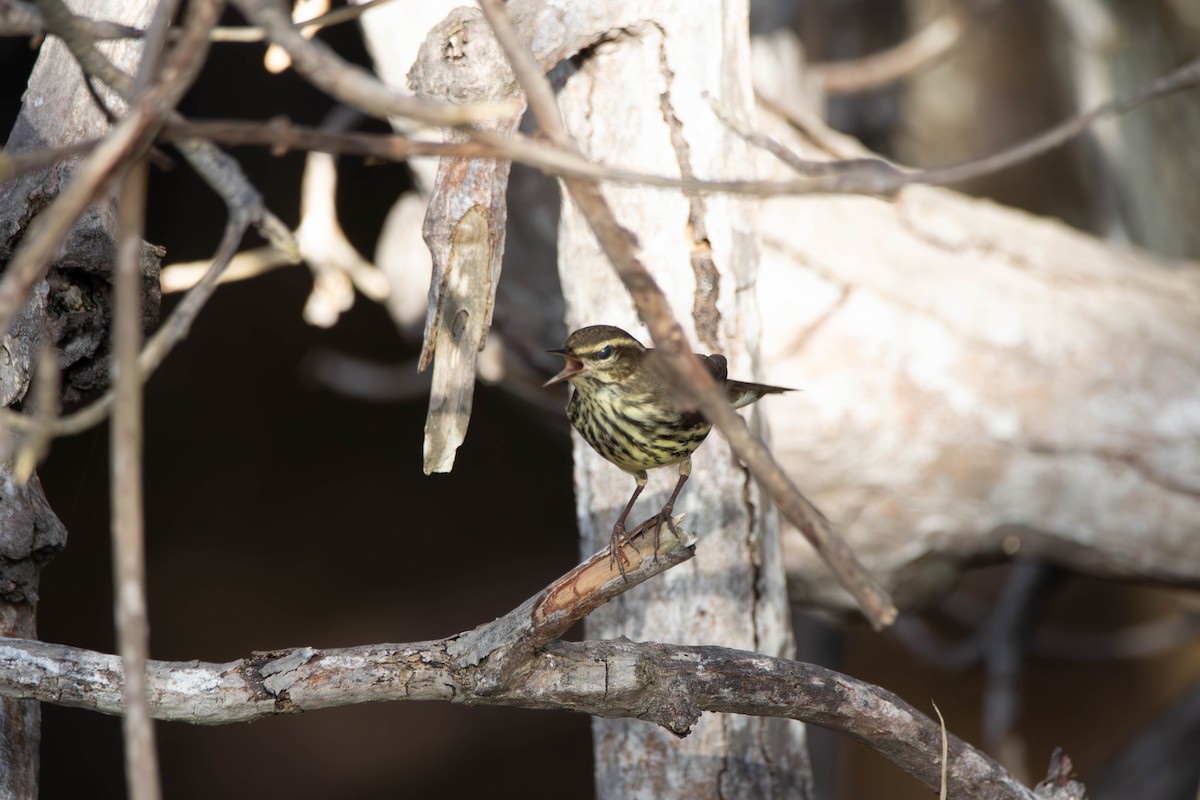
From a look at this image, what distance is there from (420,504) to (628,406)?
2857mm

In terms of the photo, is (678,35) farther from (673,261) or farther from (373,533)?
(373,533)

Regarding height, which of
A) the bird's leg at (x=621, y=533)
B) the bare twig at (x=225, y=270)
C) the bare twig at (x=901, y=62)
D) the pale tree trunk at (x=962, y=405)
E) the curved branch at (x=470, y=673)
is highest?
the bare twig at (x=901, y=62)

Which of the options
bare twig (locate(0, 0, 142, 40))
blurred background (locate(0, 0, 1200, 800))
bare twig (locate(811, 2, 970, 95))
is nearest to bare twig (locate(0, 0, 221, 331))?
bare twig (locate(0, 0, 142, 40))

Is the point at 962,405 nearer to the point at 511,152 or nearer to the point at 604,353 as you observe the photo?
the point at 604,353

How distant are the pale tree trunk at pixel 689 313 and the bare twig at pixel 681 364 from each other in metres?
1.33

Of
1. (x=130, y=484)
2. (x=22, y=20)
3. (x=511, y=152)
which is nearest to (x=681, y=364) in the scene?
(x=511, y=152)

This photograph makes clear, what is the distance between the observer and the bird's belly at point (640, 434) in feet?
6.77

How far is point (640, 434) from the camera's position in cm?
208

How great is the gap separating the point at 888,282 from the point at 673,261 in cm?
123

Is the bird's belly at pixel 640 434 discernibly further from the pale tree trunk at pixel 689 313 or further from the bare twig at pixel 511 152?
the bare twig at pixel 511 152

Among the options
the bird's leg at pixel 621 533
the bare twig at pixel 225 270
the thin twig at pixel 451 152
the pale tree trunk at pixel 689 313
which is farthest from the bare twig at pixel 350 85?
the bare twig at pixel 225 270

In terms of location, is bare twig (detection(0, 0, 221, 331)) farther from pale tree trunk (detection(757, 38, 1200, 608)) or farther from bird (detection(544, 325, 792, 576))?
pale tree trunk (detection(757, 38, 1200, 608))

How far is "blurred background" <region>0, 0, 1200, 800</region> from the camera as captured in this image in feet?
13.7

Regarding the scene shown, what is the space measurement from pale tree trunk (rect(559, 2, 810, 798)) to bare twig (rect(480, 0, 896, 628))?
133 centimetres
